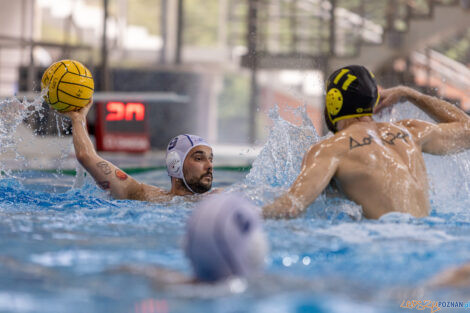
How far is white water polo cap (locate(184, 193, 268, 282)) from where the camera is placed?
1827 mm

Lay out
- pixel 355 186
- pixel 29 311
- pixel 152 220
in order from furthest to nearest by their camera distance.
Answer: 1. pixel 152 220
2. pixel 355 186
3. pixel 29 311

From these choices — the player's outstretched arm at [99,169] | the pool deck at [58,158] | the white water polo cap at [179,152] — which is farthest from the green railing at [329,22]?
the player's outstretched arm at [99,169]

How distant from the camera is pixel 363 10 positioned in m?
10.9

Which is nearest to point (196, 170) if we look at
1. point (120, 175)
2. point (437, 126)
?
point (120, 175)

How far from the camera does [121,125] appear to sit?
337 inches

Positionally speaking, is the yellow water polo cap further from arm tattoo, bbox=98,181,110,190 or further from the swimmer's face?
arm tattoo, bbox=98,181,110,190

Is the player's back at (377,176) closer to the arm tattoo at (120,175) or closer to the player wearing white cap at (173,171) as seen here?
the player wearing white cap at (173,171)

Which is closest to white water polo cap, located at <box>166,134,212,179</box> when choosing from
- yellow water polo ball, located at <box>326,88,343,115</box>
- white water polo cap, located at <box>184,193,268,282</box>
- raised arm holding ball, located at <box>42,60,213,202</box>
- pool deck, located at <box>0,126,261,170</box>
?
raised arm holding ball, located at <box>42,60,213,202</box>

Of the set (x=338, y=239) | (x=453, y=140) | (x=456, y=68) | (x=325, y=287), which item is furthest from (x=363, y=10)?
(x=325, y=287)

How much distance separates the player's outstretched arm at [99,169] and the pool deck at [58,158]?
2.28 meters

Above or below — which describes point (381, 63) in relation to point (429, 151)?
above

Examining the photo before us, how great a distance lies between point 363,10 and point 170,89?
12.2ft

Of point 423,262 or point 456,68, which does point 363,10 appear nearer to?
point 456,68

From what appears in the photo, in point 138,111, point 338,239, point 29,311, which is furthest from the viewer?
point 138,111
